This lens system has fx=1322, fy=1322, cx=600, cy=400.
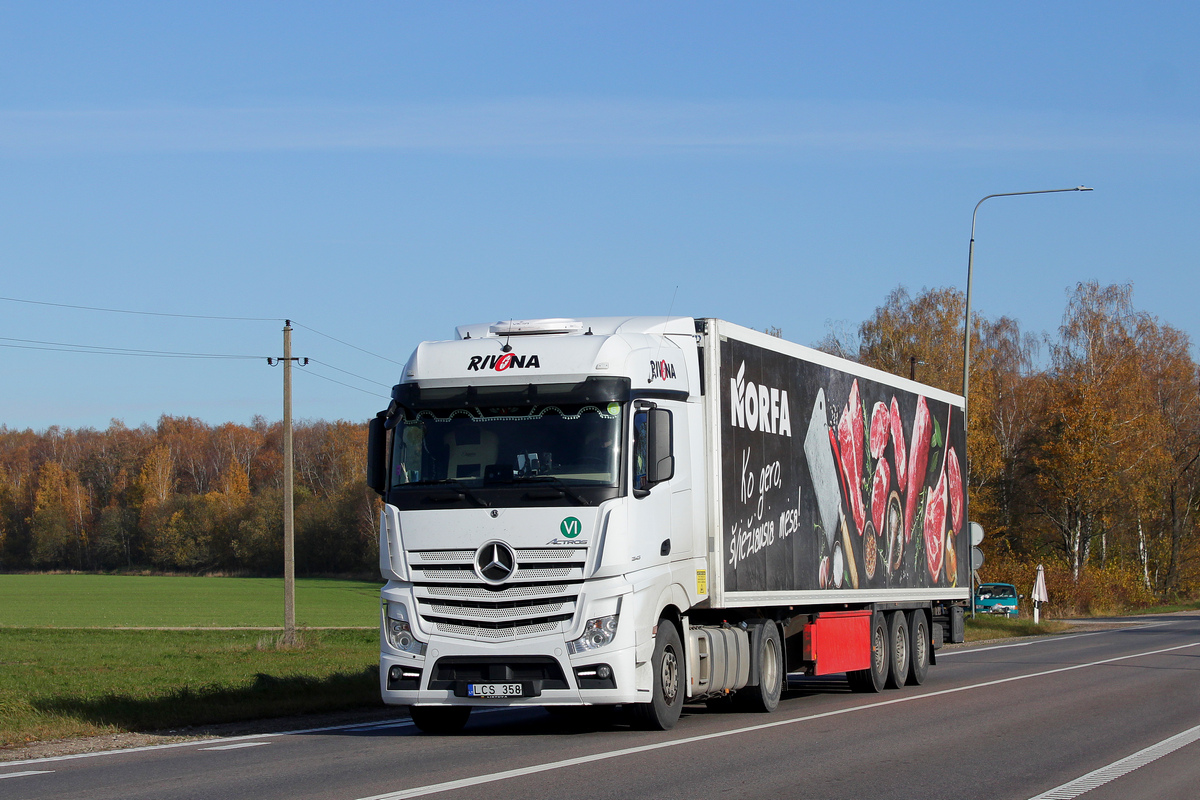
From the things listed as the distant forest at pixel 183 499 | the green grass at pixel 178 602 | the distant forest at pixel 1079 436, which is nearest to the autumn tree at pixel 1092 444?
the distant forest at pixel 1079 436

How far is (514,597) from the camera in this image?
11250 mm

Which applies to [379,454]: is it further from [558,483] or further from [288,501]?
[288,501]

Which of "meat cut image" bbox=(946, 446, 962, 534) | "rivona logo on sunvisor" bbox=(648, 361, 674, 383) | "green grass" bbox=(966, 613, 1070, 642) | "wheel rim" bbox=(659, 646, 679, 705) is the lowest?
"green grass" bbox=(966, 613, 1070, 642)

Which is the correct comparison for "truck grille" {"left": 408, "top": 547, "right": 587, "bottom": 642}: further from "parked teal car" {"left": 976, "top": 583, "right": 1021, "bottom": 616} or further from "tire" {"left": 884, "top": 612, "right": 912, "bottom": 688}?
"parked teal car" {"left": 976, "top": 583, "right": 1021, "bottom": 616}

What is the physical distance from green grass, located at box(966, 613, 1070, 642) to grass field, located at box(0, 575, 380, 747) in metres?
16.9

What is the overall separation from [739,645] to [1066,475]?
4736cm

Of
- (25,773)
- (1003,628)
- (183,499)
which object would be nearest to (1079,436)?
(1003,628)

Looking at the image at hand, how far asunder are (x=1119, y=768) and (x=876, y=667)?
7464mm

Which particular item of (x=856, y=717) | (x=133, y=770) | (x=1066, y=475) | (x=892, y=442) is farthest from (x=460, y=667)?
(x=1066, y=475)

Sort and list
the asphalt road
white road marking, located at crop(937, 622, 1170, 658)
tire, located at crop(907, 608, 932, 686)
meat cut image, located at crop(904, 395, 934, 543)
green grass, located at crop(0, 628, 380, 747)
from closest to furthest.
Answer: the asphalt road < green grass, located at crop(0, 628, 380, 747) < tire, located at crop(907, 608, 932, 686) < meat cut image, located at crop(904, 395, 934, 543) < white road marking, located at crop(937, 622, 1170, 658)

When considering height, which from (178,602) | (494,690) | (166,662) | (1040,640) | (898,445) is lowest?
(178,602)

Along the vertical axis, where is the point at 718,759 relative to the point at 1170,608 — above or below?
above

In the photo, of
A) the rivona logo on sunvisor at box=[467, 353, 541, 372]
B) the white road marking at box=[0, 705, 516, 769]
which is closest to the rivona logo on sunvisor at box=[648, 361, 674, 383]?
the rivona logo on sunvisor at box=[467, 353, 541, 372]

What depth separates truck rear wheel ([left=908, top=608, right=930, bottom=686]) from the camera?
18984 millimetres
